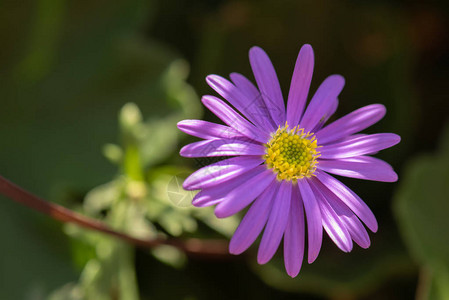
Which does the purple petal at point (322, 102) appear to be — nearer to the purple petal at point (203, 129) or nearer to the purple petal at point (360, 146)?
the purple petal at point (360, 146)

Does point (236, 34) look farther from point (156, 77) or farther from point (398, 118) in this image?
point (398, 118)

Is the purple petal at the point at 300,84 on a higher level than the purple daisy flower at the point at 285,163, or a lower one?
higher

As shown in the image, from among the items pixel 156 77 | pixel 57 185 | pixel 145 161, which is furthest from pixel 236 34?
pixel 57 185

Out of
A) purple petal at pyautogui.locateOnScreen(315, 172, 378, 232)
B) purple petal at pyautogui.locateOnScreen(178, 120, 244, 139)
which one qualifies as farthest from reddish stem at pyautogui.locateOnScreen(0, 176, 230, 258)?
purple petal at pyautogui.locateOnScreen(315, 172, 378, 232)

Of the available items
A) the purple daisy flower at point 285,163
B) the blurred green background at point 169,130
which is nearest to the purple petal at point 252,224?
the purple daisy flower at point 285,163

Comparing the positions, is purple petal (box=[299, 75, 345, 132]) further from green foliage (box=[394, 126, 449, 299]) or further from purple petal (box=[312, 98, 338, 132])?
green foliage (box=[394, 126, 449, 299])
